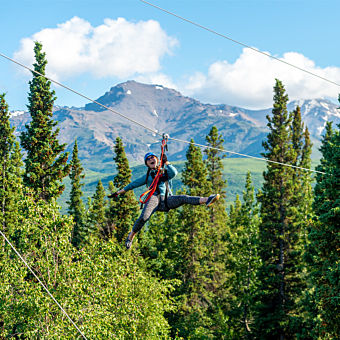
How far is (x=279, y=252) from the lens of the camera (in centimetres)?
2766

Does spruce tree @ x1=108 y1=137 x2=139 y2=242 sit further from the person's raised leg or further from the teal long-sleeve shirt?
the person's raised leg

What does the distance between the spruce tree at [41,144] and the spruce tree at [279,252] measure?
14.9 m

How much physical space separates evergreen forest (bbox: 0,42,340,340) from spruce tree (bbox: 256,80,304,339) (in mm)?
81

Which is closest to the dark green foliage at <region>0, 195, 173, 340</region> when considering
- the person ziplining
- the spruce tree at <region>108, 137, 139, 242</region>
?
the person ziplining

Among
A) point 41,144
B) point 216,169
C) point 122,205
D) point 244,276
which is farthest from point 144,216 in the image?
point 216,169

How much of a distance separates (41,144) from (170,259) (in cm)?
1418

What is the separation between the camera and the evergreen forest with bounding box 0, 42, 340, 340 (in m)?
15.1

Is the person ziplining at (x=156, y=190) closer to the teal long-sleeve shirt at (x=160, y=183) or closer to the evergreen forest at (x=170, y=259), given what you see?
the teal long-sleeve shirt at (x=160, y=183)

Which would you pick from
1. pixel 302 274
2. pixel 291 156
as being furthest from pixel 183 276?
pixel 291 156

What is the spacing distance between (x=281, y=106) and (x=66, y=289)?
22.5 metres

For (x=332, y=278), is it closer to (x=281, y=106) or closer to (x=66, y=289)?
(x=66, y=289)

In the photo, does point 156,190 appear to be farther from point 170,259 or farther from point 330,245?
point 170,259

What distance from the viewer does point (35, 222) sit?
15867 millimetres

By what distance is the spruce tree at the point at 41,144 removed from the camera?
25.3 meters
